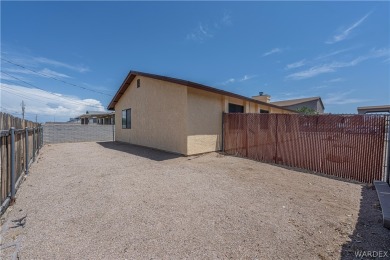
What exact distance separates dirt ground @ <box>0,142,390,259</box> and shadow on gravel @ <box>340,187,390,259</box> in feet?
0.05

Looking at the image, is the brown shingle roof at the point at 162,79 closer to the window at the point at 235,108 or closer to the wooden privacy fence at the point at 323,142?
the window at the point at 235,108

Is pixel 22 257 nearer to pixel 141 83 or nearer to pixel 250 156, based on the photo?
pixel 250 156

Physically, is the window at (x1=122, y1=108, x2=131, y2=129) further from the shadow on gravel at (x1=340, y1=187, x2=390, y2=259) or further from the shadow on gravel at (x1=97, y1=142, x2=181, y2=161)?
the shadow on gravel at (x1=340, y1=187, x2=390, y2=259)

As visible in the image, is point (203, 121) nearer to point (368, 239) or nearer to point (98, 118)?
point (368, 239)

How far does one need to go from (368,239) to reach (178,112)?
7.71 m

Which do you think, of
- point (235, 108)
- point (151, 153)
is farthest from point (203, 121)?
point (235, 108)

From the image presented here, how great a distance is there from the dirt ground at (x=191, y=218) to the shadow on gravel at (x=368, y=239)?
1cm

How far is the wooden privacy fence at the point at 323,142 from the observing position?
224 inches

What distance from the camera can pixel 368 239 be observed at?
9.45 feet

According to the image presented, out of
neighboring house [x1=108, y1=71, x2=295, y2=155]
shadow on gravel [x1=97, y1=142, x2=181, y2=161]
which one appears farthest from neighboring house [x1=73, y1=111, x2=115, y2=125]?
shadow on gravel [x1=97, y1=142, x2=181, y2=161]

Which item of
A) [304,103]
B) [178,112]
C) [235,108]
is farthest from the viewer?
[304,103]

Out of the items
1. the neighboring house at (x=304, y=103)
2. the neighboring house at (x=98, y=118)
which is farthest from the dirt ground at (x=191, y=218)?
the neighboring house at (x=304, y=103)

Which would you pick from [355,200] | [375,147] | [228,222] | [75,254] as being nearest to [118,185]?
[75,254]

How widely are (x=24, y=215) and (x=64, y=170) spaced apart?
3.64m
